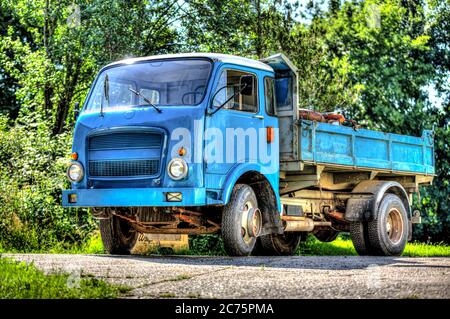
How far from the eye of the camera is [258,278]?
7520mm

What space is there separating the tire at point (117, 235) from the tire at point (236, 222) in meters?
1.89

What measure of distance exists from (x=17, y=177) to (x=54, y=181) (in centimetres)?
71

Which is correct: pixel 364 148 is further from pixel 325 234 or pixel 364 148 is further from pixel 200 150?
pixel 200 150

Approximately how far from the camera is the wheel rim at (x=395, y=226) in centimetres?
1406

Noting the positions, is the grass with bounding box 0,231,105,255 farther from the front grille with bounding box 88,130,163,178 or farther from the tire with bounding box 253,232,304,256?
the front grille with bounding box 88,130,163,178

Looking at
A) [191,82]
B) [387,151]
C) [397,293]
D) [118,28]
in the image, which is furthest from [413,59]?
[397,293]

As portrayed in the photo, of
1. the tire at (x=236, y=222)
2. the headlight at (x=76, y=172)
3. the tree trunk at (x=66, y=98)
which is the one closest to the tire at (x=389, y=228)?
the tire at (x=236, y=222)

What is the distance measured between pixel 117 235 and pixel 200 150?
243cm

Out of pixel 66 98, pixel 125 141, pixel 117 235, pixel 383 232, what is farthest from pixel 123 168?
pixel 66 98
